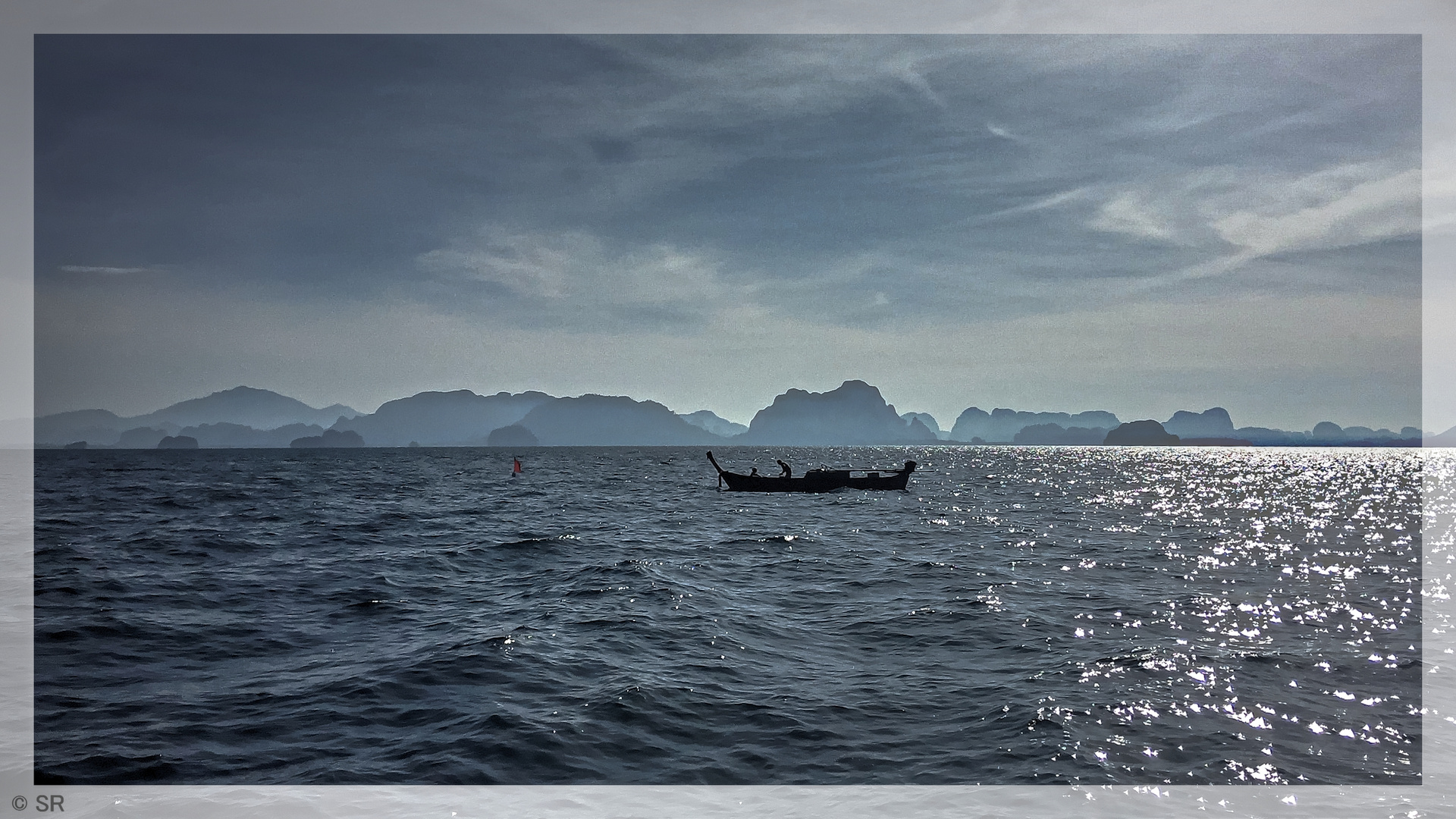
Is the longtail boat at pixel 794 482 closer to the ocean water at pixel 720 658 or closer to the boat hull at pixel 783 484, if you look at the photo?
the boat hull at pixel 783 484

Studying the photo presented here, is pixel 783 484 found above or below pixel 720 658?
below

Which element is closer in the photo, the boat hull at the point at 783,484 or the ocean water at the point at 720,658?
the ocean water at the point at 720,658

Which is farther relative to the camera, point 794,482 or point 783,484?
point 794,482

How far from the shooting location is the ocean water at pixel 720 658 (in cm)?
A: 699

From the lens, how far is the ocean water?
275 inches

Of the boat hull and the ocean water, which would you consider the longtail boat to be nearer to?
the boat hull

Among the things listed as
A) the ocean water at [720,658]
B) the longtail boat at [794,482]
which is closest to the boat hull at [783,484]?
the longtail boat at [794,482]

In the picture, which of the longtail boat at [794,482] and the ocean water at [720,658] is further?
the longtail boat at [794,482]

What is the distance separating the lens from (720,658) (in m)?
10.3

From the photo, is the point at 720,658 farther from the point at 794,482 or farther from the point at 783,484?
the point at 794,482

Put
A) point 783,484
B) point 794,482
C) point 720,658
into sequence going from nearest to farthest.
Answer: point 720,658, point 783,484, point 794,482

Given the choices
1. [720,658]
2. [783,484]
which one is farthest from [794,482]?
[720,658]

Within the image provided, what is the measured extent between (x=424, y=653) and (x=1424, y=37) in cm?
1466

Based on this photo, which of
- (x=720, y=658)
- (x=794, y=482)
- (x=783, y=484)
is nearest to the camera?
(x=720, y=658)
